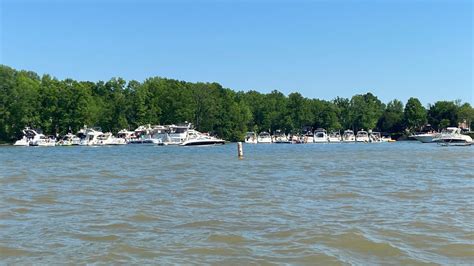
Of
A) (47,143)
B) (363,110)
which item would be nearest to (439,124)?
(363,110)

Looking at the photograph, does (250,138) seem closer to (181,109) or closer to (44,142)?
(181,109)

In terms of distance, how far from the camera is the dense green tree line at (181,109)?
10988 cm

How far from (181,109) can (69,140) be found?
28.7m

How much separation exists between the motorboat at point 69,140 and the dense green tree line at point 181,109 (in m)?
4.43

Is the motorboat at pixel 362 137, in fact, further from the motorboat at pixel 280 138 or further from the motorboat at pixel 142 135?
the motorboat at pixel 142 135

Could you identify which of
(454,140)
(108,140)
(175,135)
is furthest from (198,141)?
(454,140)

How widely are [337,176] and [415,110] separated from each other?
4943 inches

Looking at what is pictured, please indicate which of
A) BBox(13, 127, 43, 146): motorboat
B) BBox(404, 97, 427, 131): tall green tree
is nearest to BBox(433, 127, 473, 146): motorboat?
BBox(404, 97, 427, 131): tall green tree

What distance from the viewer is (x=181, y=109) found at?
12438cm

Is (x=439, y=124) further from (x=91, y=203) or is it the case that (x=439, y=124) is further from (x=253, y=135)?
(x=91, y=203)

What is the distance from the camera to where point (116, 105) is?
120250 millimetres

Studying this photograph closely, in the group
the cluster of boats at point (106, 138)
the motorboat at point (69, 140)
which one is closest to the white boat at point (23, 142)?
the cluster of boats at point (106, 138)

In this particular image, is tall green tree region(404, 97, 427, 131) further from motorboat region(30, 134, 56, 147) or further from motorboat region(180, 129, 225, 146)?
motorboat region(30, 134, 56, 147)

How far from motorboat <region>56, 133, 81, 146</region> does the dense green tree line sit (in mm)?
4431
